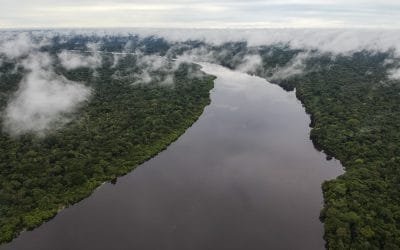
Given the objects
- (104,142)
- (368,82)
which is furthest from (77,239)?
(368,82)

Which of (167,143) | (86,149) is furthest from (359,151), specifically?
(86,149)

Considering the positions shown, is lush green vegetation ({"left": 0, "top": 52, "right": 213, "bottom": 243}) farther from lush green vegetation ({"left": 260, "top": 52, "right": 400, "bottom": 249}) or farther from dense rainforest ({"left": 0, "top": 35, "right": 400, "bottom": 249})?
lush green vegetation ({"left": 260, "top": 52, "right": 400, "bottom": 249})

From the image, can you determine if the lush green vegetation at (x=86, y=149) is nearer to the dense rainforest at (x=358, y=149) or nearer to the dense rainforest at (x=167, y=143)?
the dense rainforest at (x=167, y=143)

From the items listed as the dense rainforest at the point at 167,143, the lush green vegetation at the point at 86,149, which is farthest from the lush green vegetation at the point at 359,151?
the lush green vegetation at the point at 86,149

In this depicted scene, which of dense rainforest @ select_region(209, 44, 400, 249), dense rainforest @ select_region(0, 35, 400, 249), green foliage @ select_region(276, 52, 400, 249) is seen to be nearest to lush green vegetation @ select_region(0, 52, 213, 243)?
dense rainforest @ select_region(0, 35, 400, 249)

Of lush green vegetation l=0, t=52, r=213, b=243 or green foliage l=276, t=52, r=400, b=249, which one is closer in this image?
green foliage l=276, t=52, r=400, b=249

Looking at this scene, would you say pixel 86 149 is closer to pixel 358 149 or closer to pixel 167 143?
pixel 167 143
